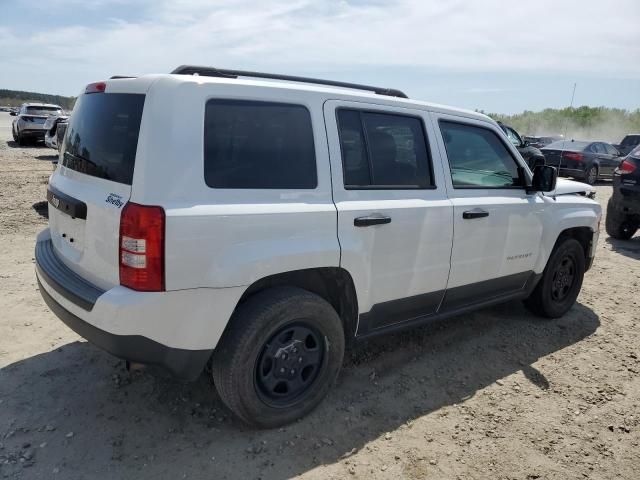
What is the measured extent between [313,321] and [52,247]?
5.64 ft

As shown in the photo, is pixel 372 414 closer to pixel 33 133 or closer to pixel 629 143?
pixel 33 133

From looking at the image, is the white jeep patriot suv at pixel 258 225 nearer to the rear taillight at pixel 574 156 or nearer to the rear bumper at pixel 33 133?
the rear taillight at pixel 574 156

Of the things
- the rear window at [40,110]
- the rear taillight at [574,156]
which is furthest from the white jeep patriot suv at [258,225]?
the rear window at [40,110]

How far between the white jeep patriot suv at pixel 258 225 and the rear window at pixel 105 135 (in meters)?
0.01

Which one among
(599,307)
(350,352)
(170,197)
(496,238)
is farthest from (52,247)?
(599,307)

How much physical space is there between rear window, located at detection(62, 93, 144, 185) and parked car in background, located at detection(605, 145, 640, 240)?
7.83 meters

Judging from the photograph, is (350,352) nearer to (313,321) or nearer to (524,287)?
(313,321)

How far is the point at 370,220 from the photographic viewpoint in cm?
305

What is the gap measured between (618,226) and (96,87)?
846cm

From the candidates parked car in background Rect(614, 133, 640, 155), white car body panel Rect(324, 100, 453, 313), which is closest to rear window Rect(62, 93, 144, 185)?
white car body panel Rect(324, 100, 453, 313)

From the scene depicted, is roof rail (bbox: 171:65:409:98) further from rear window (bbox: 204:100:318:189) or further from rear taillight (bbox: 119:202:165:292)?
rear taillight (bbox: 119:202:165:292)

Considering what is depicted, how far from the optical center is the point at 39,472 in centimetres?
257

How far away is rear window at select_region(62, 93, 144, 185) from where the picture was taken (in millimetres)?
2530

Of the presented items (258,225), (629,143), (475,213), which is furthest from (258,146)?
(629,143)
